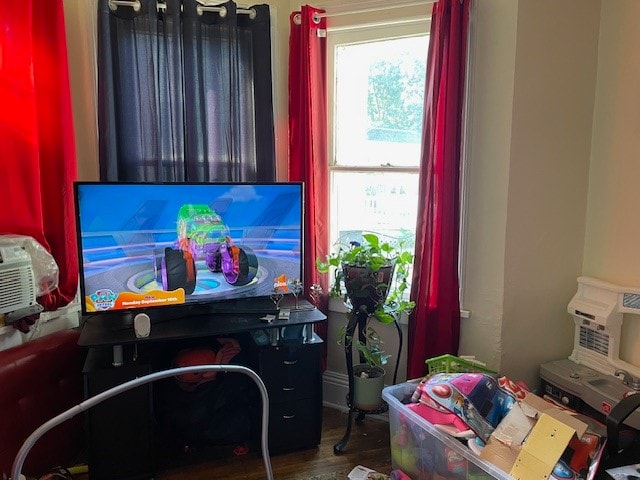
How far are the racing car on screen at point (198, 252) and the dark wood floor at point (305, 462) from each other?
815 mm

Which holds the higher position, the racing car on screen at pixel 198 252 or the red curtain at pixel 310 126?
the red curtain at pixel 310 126

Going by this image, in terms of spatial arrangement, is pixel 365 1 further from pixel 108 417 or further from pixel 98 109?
pixel 108 417

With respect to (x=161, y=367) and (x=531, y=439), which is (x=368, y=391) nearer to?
(x=531, y=439)

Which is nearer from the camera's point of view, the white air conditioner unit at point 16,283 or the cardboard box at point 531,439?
the cardboard box at point 531,439

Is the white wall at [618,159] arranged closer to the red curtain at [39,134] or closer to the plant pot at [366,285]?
the plant pot at [366,285]

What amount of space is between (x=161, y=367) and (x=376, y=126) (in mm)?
1687

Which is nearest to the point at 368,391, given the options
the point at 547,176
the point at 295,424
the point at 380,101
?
the point at 295,424

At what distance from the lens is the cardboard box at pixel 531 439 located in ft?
5.80

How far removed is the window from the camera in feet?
8.69

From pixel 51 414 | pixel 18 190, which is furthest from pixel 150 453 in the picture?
pixel 18 190

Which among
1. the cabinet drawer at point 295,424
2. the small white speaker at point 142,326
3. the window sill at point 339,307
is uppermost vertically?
the small white speaker at point 142,326

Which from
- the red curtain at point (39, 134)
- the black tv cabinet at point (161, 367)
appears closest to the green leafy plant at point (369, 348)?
the black tv cabinet at point (161, 367)

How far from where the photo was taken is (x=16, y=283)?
210 cm

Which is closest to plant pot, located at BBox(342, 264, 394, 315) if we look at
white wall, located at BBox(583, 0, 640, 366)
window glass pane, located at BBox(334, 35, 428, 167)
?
window glass pane, located at BBox(334, 35, 428, 167)
